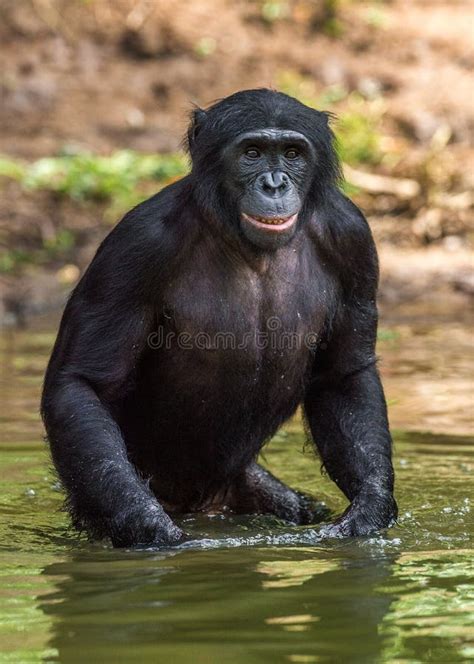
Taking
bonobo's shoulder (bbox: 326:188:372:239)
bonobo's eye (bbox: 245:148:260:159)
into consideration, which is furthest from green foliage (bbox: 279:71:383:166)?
bonobo's eye (bbox: 245:148:260:159)

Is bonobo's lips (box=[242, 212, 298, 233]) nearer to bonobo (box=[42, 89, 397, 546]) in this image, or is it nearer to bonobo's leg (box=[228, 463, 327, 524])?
bonobo (box=[42, 89, 397, 546])

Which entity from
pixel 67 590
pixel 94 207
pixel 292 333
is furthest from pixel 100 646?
pixel 94 207

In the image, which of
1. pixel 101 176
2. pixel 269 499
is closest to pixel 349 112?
pixel 101 176

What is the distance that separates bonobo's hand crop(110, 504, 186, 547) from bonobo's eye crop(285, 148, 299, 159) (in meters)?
2.15

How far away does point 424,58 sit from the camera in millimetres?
21547

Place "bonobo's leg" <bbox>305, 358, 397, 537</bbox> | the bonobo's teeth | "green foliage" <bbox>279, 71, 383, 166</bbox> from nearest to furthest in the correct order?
the bonobo's teeth
"bonobo's leg" <bbox>305, 358, 397, 537</bbox>
"green foliage" <bbox>279, 71, 383, 166</bbox>

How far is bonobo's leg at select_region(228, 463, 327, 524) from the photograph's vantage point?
8.38 metres

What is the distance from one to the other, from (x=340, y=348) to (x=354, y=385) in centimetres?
24

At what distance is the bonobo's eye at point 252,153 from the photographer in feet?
24.8

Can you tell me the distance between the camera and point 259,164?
295 inches

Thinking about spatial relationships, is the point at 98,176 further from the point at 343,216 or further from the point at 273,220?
the point at 273,220

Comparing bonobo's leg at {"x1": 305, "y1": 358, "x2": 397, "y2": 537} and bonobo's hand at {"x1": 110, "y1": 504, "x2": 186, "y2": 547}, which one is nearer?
bonobo's hand at {"x1": 110, "y1": 504, "x2": 186, "y2": 547}

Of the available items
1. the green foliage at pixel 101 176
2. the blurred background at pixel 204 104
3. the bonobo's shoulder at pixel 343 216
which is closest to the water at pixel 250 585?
the bonobo's shoulder at pixel 343 216

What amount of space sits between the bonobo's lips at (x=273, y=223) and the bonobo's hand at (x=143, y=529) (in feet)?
5.37
